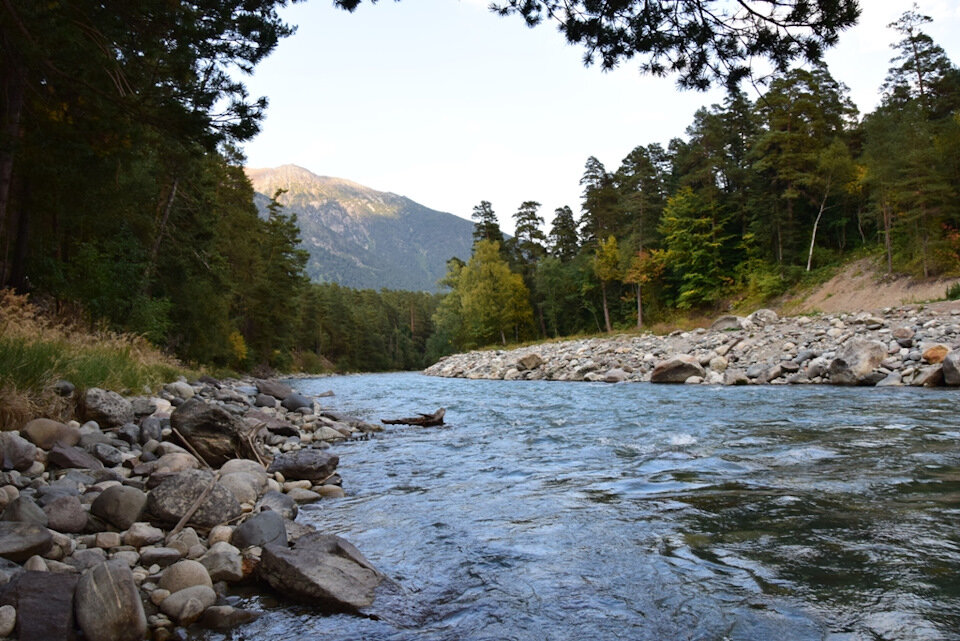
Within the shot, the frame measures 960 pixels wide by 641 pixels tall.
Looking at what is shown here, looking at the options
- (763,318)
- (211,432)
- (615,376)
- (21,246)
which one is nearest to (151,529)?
(211,432)

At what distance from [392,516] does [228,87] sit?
158 inches

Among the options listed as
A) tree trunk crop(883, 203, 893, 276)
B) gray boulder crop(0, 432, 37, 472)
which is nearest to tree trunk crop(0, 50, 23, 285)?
gray boulder crop(0, 432, 37, 472)

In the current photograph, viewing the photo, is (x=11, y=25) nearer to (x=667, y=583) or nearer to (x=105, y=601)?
(x=105, y=601)

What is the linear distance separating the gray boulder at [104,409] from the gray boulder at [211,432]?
0.56 meters

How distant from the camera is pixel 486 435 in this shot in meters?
8.27

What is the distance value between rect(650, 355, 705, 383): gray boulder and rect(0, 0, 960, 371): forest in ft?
25.0

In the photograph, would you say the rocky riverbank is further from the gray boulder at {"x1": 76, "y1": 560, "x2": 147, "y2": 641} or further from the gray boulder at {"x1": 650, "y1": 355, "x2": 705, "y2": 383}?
the gray boulder at {"x1": 650, "y1": 355, "x2": 705, "y2": 383}

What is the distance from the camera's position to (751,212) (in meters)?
34.2

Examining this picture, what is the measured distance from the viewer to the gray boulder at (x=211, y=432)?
5.78 m

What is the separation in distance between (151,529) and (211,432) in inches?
101

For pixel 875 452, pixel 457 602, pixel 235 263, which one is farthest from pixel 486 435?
pixel 235 263

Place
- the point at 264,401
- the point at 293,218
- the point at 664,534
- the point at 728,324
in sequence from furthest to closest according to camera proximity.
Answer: the point at 293,218, the point at 728,324, the point at 264,401, the point at 664,534

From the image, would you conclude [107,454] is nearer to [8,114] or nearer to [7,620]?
[7,620]

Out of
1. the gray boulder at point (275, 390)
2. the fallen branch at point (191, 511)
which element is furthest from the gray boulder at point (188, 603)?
the gray boulder at point (275, 390)
